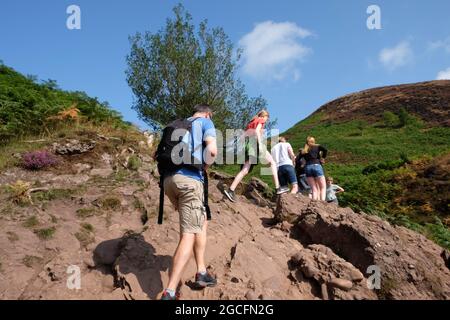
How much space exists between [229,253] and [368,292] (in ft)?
6.51

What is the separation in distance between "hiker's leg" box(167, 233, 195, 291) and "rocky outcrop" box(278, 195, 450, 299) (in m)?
2.85

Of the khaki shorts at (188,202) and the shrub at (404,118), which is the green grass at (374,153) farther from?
the khaki shorts at (188,202)

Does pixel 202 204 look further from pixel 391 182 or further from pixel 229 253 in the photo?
pixel 391 182

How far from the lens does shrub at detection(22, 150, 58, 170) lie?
30.5ft

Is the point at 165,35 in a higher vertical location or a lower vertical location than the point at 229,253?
higher

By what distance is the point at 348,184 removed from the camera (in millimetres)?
22891

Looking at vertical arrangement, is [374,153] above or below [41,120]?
below

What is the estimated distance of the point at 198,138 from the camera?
16.8 feet

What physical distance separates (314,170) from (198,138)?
16.5 feet

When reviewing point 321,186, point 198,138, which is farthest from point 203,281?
point 321,186

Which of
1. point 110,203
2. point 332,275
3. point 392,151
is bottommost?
point 332,275

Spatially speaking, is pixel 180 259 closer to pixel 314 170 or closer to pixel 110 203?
pixel 110 203

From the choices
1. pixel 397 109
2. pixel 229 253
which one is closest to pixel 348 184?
pixel 229 253

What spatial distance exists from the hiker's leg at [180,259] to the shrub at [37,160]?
579 cm
